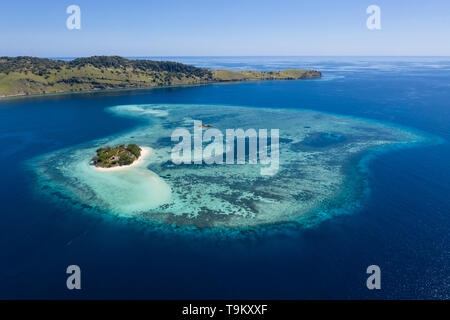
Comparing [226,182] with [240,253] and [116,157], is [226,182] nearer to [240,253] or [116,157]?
[240,253]

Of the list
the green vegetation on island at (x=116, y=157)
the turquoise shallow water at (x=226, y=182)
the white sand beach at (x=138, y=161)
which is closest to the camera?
the turquoise shallow water at (x=226, y=182)

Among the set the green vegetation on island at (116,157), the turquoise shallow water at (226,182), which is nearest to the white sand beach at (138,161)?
the green vegetation on island at (116,157)

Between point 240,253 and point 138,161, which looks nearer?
point 240,253

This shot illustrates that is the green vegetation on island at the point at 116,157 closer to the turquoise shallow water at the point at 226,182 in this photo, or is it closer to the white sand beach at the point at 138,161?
the white sand beach at the point at 138,161

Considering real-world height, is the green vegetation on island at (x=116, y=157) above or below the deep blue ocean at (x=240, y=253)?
above

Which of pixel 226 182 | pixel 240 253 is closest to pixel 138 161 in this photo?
pixel 226 182

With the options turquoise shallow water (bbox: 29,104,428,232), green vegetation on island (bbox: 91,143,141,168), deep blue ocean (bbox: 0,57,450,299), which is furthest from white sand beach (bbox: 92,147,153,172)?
deep blue ocean (bbox: 0,57,450,299)
